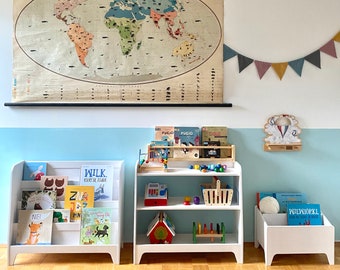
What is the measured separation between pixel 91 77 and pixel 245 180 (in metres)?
1.19

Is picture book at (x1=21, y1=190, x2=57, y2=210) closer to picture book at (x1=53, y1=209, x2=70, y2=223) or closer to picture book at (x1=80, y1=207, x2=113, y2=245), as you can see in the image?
picture book at (x1=53, y1=209, x2=70, y2=223)

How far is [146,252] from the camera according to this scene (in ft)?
6.29

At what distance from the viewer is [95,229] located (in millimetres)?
1894

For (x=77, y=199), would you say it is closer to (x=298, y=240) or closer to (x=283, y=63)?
(x=298, y=240)

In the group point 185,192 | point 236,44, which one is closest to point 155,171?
point 185,192

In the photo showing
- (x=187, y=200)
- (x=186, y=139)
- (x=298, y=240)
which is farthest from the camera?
(x=186, y=139)

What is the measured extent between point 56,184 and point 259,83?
1422 millimetres

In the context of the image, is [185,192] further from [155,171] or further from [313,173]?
[313,173]

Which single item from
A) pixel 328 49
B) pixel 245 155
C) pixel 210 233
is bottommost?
pixel 210 233

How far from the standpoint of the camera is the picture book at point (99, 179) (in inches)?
80.1

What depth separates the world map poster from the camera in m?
2.12

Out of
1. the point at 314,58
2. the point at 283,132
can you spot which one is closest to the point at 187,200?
the point at 283,132

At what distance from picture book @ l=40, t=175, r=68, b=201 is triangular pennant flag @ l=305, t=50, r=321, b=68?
1.71 m

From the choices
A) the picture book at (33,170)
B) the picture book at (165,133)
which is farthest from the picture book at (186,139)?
the picture book at (33,170)
